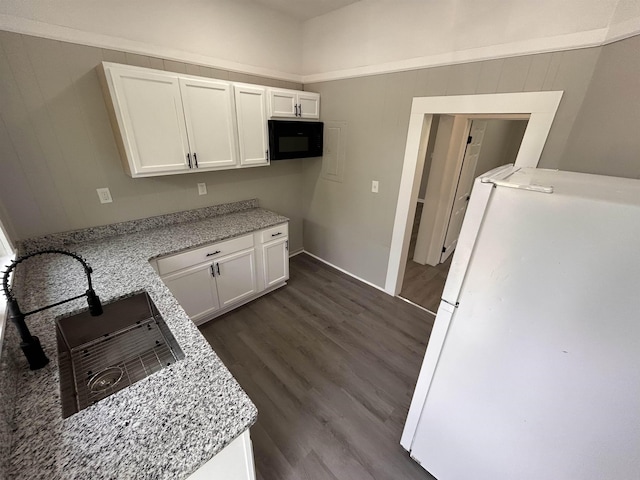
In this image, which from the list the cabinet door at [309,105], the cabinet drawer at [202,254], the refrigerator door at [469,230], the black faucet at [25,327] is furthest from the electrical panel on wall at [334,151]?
the black faucet at [25,327]

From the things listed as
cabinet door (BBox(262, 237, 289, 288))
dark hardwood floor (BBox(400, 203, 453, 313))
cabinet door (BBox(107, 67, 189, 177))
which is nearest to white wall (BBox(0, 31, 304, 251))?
cabinet door (BBox(107, 67, 189, 177))

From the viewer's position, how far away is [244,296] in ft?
8.58

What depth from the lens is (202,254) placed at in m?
2.16

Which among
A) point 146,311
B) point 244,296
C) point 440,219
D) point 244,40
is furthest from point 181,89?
point 440,219

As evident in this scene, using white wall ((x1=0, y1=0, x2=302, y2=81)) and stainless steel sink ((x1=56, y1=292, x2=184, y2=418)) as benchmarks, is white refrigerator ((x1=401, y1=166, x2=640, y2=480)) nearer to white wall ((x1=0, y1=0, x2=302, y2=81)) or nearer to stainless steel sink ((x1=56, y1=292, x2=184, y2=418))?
stainless steel sink ((x1=56, y1=292, x2=184, y2=418))

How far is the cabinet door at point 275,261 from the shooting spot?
2.68 meters

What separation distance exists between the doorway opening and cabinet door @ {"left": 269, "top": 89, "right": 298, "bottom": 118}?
1.69m

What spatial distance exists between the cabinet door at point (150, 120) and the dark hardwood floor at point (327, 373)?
1508 millimetres

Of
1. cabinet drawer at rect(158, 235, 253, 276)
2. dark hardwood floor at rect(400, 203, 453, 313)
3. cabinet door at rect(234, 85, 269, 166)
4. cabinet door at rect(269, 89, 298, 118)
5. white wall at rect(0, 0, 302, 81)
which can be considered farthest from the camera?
dark hardwood floor at rect(400, 203, 453, 313)

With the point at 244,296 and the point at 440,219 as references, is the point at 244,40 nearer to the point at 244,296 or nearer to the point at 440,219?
the point at 244,296

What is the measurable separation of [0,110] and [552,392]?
313 cm

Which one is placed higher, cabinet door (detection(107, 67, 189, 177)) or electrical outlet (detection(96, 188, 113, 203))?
cabinet door (detection(107, 67, 189, 177))

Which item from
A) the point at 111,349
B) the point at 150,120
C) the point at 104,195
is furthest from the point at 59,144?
the point at 111,349

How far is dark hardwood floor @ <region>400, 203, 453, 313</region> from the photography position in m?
2.88
